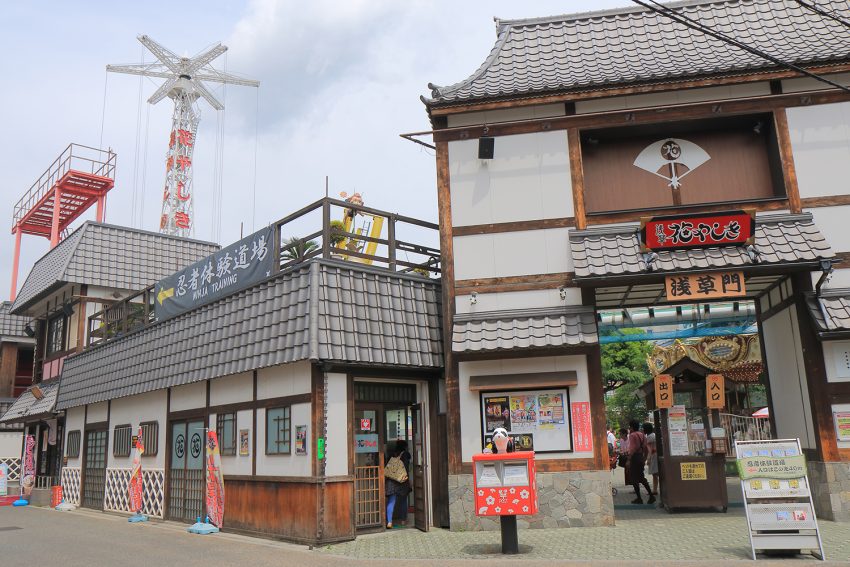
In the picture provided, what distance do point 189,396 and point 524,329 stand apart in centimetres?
804

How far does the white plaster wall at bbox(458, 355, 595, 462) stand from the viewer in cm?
1166

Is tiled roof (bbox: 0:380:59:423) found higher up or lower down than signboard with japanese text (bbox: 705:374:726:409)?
higher up

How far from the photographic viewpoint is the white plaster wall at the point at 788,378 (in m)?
11.7

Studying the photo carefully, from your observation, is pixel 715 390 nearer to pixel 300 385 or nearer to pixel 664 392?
pixel 664 392

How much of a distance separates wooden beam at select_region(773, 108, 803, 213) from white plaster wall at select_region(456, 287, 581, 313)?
4130mm

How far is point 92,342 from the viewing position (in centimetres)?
2233

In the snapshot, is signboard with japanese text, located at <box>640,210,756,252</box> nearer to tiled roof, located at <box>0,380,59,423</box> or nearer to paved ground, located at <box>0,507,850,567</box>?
paved ground, located at <box>0,507,850,567</box>

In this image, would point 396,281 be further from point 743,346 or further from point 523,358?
point 743,346

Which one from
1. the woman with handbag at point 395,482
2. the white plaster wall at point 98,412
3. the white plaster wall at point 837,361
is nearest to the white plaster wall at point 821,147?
the white plaster wall at point 837,361

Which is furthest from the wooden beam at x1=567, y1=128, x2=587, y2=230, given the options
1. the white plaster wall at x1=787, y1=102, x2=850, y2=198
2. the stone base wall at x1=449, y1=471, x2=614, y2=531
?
the stone base wall at x1=449, y1=471, x2=614, y2=531

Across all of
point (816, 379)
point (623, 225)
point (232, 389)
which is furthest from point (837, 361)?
point (232, 389)

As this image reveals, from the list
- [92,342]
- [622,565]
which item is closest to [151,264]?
[92,342]

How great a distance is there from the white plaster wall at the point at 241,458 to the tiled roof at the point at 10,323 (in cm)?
2125

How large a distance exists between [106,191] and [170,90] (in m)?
19.4
